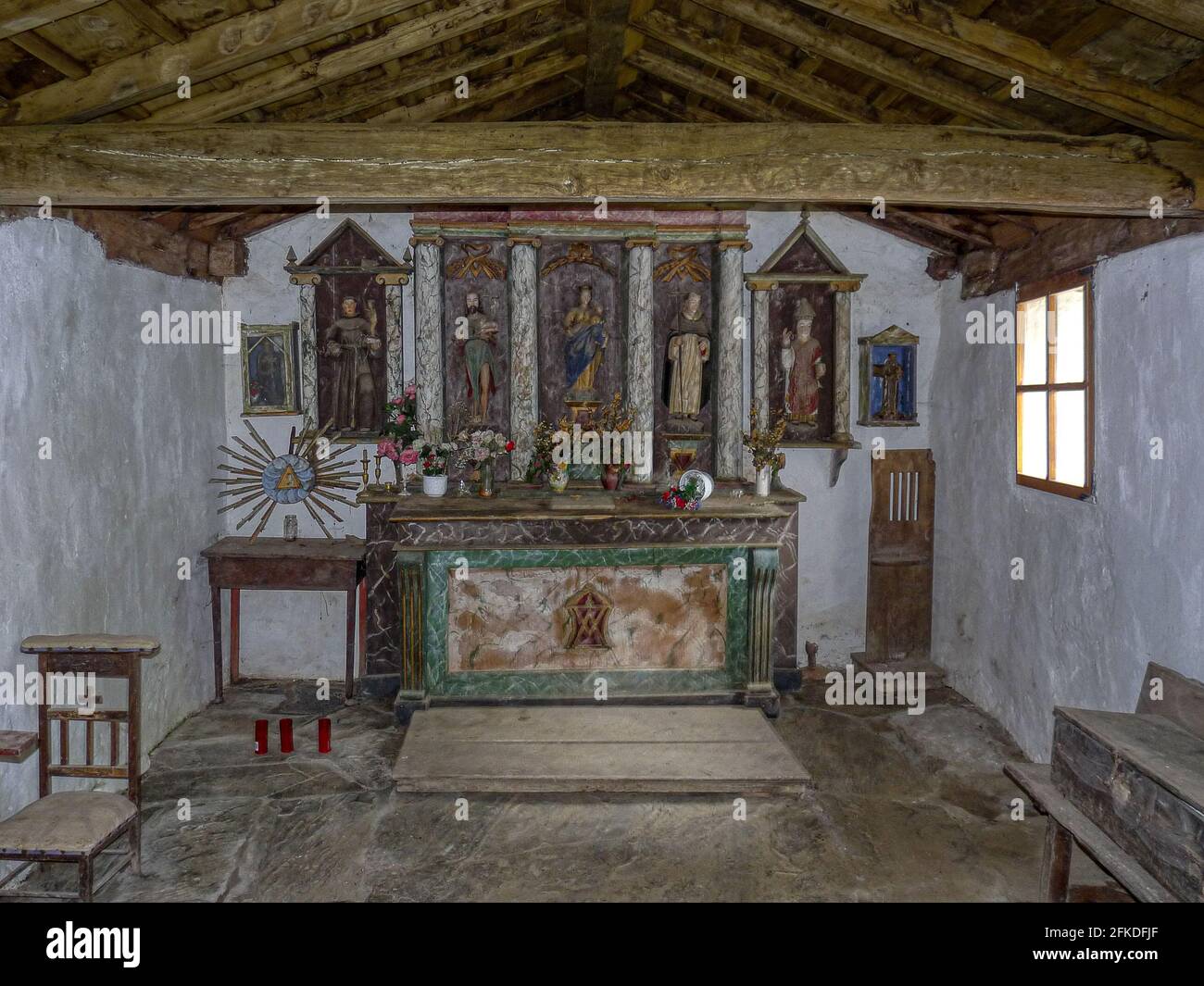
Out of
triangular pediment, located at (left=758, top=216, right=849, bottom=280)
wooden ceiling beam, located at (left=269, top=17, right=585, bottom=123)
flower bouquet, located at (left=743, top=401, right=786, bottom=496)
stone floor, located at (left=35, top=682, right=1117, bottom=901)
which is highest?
wooden ceiling beam, located at (left=269, top=17, right=585, bottom=123)

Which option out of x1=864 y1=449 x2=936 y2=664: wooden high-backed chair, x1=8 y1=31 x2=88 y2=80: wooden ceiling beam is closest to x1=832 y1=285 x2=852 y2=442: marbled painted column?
x1=864 y1=449 x2=936 y2=664: wooden high-backed chair

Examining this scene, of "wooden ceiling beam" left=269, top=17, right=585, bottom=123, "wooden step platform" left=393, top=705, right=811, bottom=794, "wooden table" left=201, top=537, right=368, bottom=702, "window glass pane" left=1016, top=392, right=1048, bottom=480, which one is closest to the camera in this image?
"wooden step platform" left=393, top=705, right=811, bottom=794

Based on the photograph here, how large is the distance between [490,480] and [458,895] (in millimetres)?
3342

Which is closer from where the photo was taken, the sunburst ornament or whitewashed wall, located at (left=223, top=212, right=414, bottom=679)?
the sunburst ornament

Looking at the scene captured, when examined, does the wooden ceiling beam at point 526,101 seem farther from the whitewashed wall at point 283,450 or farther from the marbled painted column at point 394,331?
the marbled painted column at point 394,331

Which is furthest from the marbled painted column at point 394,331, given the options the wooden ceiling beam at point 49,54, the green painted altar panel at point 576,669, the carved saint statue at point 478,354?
the wooden ceiling beam at point 49,54

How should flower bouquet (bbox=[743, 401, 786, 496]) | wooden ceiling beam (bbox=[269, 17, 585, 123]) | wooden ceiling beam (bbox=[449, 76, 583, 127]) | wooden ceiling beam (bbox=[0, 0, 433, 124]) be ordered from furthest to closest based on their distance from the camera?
flower bouquet (bbox=[743, 401, 786, 496]) → wooden ceiling beam (bbox=[449, 76, 583, 127]) → wooden ceiling beam (bbox=[269, 17, 585, 123]) → wooden ceiling beam (bbox=[0, 0, 433, 124])

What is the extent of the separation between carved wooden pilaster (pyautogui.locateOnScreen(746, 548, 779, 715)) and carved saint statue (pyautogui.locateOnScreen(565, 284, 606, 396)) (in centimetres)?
208

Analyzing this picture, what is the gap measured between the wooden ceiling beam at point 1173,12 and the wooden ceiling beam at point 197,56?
2.92m

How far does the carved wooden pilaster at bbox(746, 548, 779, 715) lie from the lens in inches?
258

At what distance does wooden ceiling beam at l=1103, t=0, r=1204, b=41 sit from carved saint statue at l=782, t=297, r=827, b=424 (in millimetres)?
4098

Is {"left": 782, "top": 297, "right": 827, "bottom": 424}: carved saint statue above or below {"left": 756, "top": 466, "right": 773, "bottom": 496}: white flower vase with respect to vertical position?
above

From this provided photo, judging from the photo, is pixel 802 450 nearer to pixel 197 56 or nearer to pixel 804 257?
pixel 804 257

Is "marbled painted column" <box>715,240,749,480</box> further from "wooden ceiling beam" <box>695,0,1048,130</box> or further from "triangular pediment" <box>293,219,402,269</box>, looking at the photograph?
"triangular pediment" <box>293,219,402,269</box>
